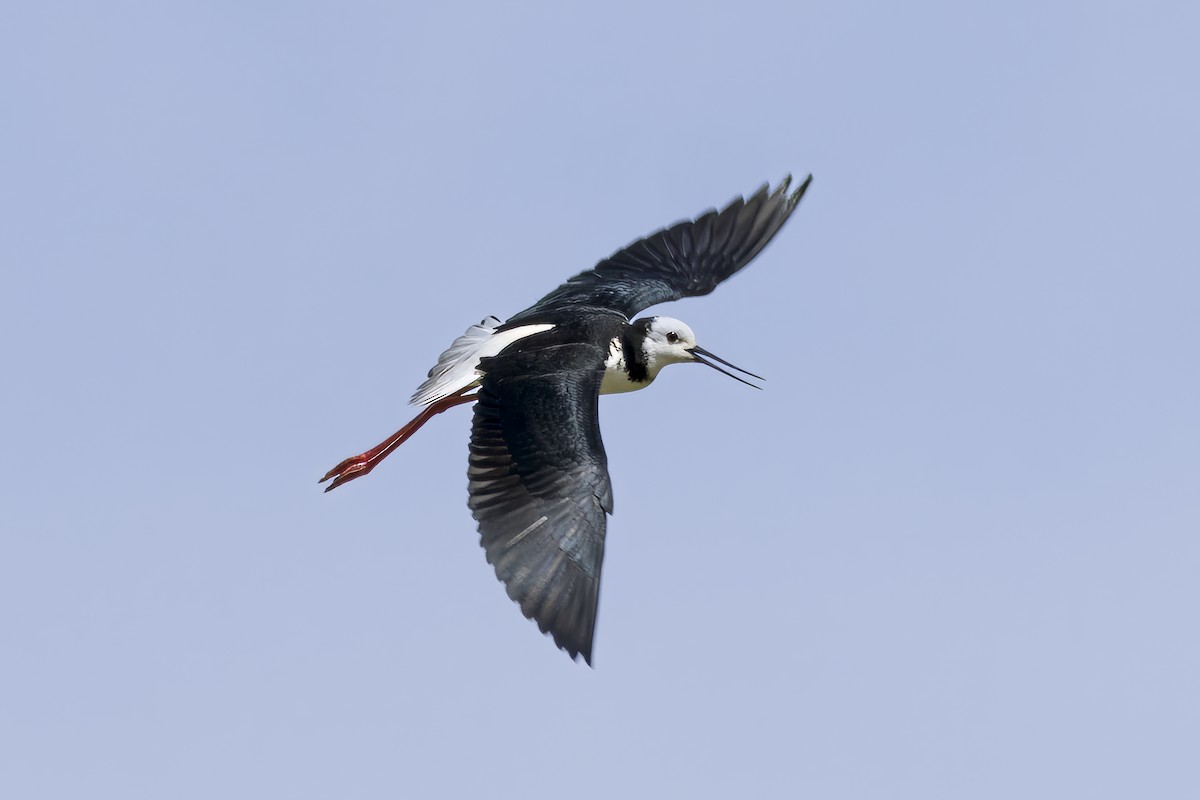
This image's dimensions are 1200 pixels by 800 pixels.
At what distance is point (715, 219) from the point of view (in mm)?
18422

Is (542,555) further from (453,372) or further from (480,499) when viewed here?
(453,372)

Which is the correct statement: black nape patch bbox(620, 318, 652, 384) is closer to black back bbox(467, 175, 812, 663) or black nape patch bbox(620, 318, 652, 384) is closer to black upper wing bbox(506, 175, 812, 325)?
black back bbox(467, 175, 812, 663)

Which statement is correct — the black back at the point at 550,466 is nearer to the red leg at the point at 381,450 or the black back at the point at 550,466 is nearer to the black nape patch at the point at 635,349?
the black nape patch at the point at 635,349

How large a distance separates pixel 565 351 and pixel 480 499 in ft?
7.19

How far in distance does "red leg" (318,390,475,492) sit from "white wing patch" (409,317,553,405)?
0.22 m

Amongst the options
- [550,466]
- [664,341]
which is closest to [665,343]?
[664,341]

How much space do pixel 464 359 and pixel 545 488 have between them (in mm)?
2983

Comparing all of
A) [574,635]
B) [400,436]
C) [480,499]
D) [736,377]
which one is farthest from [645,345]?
[574,635]

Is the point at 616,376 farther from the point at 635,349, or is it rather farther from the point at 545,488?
the point at 545,488

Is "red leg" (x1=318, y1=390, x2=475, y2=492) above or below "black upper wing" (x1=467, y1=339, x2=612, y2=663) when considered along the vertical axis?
above

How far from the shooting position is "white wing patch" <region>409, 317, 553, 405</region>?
14852 millimetres

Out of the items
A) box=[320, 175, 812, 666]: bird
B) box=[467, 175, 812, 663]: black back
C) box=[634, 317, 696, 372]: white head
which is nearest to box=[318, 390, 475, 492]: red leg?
box=[320, 175, 812, 666]: bird

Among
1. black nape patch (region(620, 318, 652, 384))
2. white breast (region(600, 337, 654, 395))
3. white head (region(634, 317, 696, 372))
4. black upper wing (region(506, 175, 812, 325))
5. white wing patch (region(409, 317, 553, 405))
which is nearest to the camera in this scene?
white wing patch (region(409, 317, 553, 405))

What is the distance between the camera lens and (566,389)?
1358 centimetres
